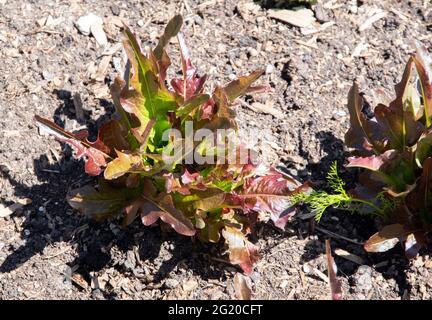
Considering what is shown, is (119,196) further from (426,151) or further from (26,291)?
(426,151)

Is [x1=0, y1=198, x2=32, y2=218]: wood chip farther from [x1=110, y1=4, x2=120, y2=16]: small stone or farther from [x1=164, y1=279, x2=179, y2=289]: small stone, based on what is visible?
[x1=110, y1=4, x2=120, y2=16]: small stone

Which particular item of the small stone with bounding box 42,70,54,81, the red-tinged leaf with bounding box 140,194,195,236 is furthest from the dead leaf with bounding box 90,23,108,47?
the red-tinged leaf with bounding box 140,194,195,236

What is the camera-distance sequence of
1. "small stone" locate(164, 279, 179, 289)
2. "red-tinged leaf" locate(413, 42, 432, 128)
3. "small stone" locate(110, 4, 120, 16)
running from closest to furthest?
"red-tinged leaf" locate(413, 42, 432, 128)
"small stone" locate(164, 279, 179, 289)
"small stone" locate(110, 4, 120, 16)

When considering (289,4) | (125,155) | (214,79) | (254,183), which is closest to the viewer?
(125,155)

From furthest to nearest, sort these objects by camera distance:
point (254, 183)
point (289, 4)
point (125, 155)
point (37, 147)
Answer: point (289, 4), point (37, 147), point (254, 183), point (125, 155)

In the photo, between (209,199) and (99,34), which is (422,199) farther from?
(99,34)

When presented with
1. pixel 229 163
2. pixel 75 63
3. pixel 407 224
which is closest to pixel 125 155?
pixel 229 163

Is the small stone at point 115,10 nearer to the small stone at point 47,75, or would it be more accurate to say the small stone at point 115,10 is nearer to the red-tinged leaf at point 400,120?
the small stone at point 47,75
